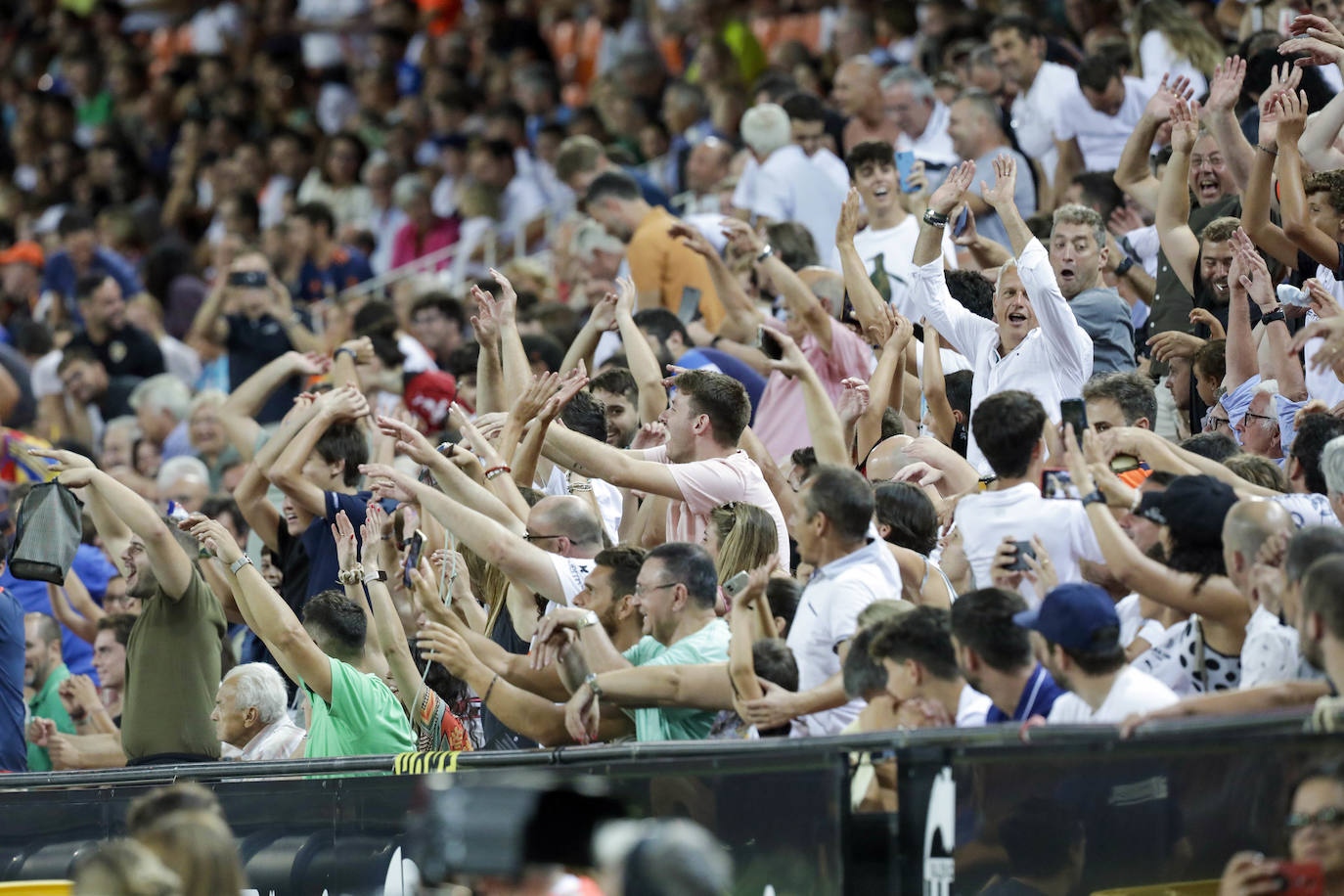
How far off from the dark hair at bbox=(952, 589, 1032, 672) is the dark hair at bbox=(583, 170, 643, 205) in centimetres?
642

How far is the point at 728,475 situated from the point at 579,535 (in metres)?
0.60

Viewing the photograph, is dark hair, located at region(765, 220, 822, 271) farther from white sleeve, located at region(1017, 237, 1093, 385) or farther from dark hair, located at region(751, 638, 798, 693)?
dark hair, located at region(751, 638, 798, 693)

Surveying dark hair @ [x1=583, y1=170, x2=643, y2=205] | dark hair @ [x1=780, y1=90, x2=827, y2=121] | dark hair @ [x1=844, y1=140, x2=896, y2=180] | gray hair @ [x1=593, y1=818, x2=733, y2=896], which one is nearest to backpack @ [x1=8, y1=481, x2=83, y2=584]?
dark hair @ [x1=844, y1=140, x2=896, y2=180]

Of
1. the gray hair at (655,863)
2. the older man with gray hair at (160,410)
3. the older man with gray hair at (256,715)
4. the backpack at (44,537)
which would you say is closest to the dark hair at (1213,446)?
the gray hair at (655,863)

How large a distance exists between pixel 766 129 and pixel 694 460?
481 cm

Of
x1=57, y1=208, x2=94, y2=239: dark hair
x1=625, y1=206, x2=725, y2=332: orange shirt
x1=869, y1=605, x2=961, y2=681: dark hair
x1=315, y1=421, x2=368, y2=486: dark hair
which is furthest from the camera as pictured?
x1=57, y1=208, x2=94, y2=239: dark hair

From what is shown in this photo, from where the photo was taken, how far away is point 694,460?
287 inches

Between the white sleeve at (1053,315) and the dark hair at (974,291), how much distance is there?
3.95 feet

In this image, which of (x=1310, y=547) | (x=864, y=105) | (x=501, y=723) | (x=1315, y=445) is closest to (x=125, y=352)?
(x=864, y=105)

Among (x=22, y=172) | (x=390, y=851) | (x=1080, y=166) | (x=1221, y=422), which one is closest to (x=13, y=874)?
(x=390, y=851)

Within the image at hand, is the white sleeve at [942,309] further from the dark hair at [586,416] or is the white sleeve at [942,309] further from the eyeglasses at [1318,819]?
the eyeglasses at [1318,819]

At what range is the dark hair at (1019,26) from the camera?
11.5 m

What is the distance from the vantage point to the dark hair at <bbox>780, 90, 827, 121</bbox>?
11898mm

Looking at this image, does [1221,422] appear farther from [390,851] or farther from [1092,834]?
[390,851]
